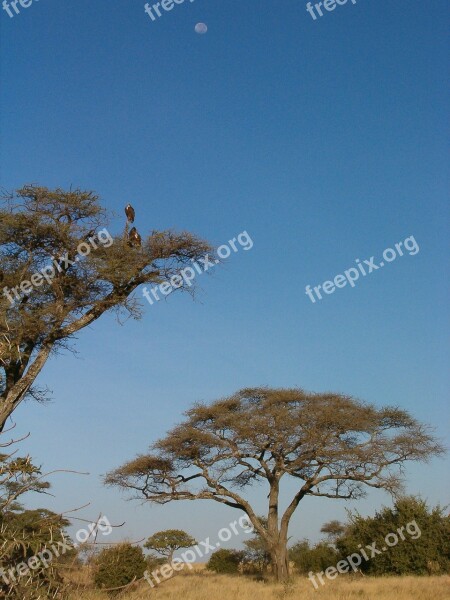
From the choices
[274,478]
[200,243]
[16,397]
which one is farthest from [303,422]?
[16,397]

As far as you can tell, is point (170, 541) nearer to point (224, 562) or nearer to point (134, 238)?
point (224, 562)

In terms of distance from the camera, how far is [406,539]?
25344 millimetres

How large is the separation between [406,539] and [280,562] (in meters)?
5.35

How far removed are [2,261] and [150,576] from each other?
7132 mm

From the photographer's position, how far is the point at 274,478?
27781mm

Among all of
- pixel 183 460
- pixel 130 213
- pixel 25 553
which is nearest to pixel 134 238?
pixel 130 213

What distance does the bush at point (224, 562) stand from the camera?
34.8m

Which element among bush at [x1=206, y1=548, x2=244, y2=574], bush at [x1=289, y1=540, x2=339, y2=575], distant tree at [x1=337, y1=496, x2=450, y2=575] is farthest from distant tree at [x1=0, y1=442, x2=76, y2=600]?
bush at [x1=206, y1=548, x2=244, y2=574]

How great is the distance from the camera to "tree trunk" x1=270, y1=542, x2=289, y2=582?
2644 centimetres

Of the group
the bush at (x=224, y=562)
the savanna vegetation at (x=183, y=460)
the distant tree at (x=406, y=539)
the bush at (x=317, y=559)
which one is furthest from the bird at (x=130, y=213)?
the bush at (x=224, y=562)

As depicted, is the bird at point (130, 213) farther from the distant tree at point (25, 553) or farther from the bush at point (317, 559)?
the bush at point (317, 559)

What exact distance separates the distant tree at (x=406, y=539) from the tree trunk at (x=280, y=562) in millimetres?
2780

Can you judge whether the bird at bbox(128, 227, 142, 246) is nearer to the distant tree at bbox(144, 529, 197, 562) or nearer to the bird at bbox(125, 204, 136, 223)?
the bird at bbox(125, 204, 136, 223)

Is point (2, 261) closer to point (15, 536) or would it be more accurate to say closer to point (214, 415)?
point (15, 536)
